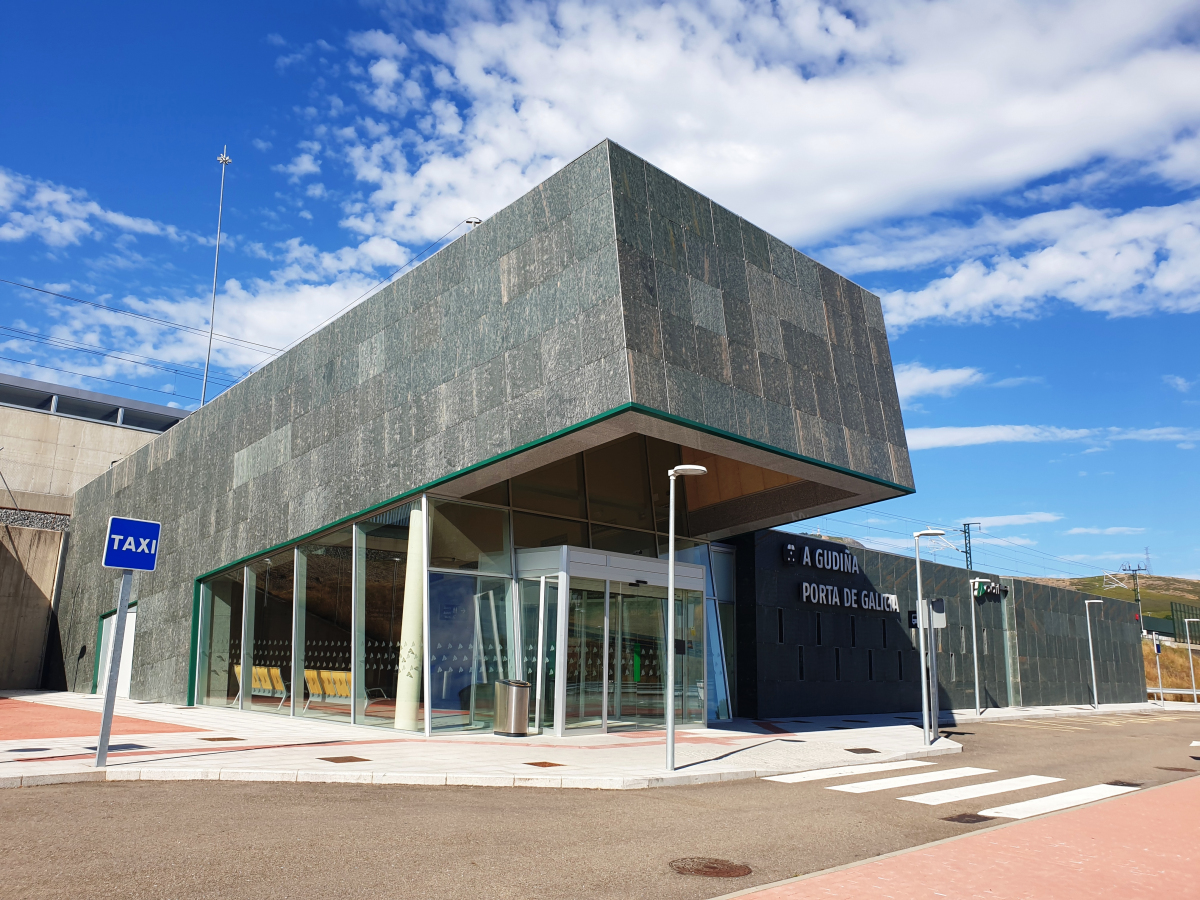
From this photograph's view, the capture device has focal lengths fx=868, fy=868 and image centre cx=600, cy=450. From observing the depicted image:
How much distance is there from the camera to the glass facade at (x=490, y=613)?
18.1 meters

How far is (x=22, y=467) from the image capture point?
1781 inches

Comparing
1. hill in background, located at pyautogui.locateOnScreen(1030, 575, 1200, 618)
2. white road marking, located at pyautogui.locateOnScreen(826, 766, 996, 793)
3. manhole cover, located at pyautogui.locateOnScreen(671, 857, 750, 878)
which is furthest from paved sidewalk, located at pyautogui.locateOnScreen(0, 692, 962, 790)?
hill in background, located at pyautogui.locateOnScreen(1030, 575, 1200, 618)

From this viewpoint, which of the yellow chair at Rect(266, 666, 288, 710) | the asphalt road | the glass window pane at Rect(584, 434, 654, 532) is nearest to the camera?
the asphalt road

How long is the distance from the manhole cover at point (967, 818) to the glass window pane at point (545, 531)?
34.9ft

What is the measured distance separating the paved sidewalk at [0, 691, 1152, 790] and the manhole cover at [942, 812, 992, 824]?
3.65 m

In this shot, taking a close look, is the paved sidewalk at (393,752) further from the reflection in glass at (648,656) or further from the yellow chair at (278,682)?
the reflection in glass at (648,656)

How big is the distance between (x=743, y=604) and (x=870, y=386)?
8757 mm

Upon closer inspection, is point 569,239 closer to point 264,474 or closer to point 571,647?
point 571,647

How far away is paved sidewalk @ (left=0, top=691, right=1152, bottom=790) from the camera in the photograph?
36.7 feet

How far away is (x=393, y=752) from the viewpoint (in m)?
14.1

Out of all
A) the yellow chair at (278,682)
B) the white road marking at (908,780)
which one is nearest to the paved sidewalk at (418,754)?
the yellow chair at (278,682)

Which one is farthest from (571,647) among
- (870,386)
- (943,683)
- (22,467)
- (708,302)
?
(22,467)

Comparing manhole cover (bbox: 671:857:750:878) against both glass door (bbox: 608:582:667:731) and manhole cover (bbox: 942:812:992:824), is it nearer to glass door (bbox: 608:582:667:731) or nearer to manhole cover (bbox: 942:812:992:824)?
manhole cover (bbox: 942:812:992:824)

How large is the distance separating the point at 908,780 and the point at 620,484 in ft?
33.9
